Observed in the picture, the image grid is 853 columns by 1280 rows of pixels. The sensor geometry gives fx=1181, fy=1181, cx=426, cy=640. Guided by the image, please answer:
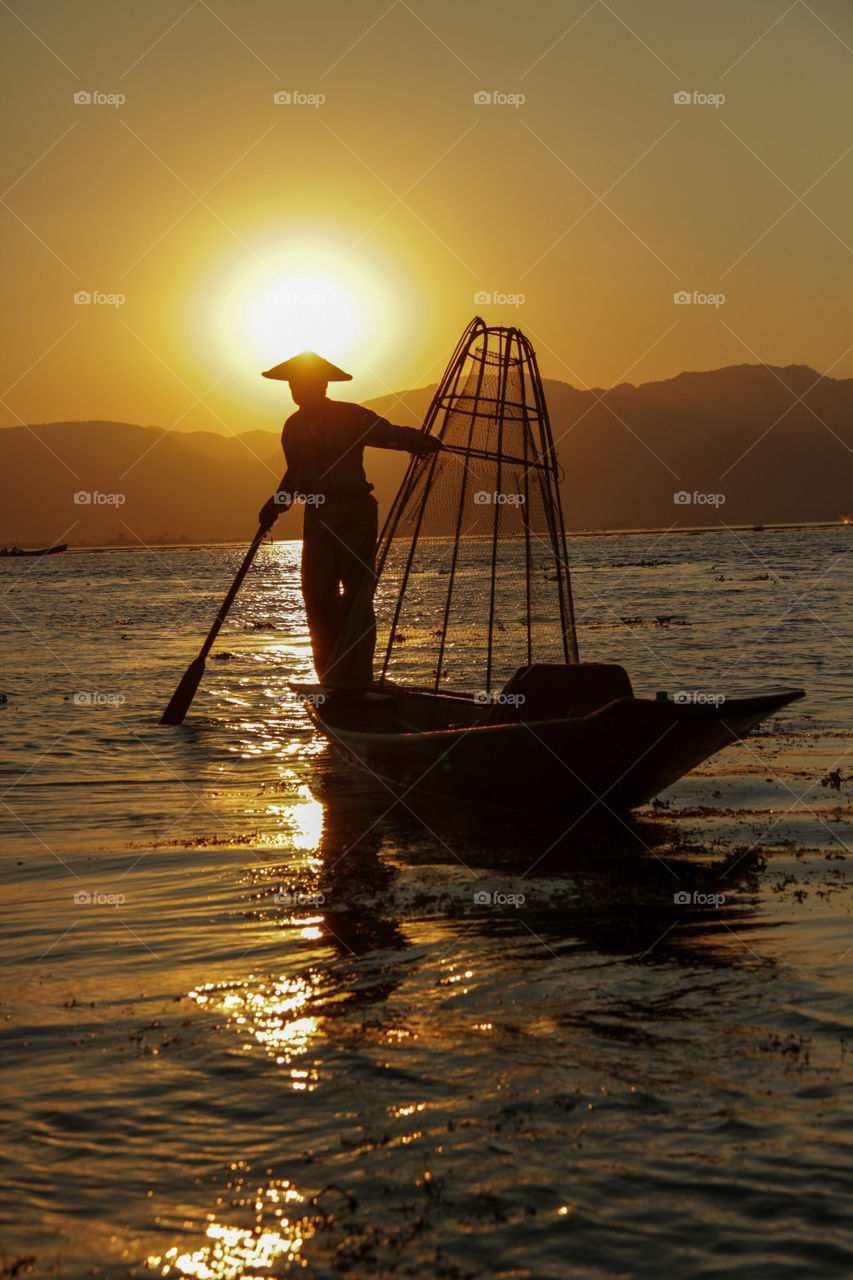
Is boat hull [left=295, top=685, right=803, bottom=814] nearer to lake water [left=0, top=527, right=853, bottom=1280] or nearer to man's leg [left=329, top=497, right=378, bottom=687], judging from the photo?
lake water [left=0, top=527, right=853, bottom=1280]

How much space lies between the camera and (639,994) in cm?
560

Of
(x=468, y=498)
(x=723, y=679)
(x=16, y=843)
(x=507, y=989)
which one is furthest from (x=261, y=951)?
(x=723, y=679)

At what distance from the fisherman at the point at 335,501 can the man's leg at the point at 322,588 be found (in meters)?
0.01

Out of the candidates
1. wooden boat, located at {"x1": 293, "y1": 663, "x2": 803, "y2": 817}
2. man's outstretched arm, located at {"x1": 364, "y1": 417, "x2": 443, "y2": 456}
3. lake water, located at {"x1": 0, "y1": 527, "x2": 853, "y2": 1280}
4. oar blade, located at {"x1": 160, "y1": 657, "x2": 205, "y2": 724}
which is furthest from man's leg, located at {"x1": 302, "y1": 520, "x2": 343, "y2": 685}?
oar blade, located at {"x1": 160, "y1": 657, "x2": 205, "y2": 724}

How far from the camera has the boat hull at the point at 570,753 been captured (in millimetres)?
8031

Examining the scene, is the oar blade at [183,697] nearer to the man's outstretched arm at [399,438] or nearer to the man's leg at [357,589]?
the man's leg at [357,589]

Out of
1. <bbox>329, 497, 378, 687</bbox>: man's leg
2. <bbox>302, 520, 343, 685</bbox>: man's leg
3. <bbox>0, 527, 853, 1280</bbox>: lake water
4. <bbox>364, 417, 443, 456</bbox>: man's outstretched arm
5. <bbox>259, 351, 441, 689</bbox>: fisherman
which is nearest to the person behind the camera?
<bbox>0, 527, 853, 1280</bbox>: lake water

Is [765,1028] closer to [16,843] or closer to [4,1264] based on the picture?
[4,1264]

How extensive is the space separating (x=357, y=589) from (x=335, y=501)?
91 centimetres

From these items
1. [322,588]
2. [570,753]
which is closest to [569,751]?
[570,753]

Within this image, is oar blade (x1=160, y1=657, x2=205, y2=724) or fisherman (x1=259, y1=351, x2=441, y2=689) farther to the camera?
oar blade (x1=160, y1=657, x2=205, y2=724)

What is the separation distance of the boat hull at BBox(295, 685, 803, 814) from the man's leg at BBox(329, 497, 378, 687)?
3.31 feet

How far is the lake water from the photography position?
3.76 meters

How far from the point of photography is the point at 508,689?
9.56 m
